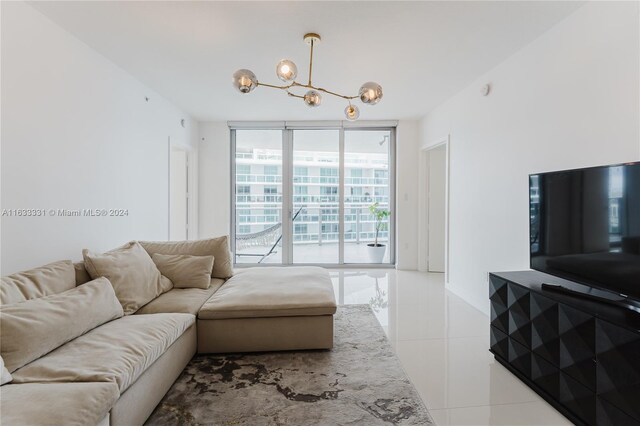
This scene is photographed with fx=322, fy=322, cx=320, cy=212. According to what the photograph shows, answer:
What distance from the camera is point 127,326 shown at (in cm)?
199

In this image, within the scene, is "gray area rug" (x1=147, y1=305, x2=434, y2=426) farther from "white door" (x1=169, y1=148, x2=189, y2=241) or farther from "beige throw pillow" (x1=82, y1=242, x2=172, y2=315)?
"white door" (x1=169, y1=148, x2=189, y2=241)

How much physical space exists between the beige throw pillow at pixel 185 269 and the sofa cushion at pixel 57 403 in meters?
1.55

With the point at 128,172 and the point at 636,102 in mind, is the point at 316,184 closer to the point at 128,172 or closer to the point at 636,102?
the point at 128,172

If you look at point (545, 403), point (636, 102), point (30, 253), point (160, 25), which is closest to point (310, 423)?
point (545, 403)

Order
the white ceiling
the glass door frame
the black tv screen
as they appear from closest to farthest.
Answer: the black tv screen
the white ceiling
the glass door frame

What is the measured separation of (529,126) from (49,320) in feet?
12.1

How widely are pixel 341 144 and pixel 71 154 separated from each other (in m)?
4.07

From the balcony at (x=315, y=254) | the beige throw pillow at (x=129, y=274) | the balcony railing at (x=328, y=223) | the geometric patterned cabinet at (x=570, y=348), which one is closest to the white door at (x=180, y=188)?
the balcony railing at (x=328, y=223)

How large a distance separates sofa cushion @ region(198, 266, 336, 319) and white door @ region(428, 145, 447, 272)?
3119 mm

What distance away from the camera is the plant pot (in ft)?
19.3

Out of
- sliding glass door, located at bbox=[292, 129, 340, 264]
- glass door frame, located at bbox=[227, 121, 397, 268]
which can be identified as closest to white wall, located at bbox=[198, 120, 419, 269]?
glass door frame, located at bbox=[227, 121, 397, 268]

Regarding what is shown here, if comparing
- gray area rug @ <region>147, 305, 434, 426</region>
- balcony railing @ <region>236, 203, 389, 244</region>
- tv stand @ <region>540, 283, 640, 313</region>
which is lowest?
gray area rug @ <region>147, 305, 434, 426</region>

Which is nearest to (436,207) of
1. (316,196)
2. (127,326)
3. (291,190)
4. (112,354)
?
(316,196)

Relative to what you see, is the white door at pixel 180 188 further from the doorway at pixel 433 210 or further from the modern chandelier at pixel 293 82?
the doorway at pixel 433 210
